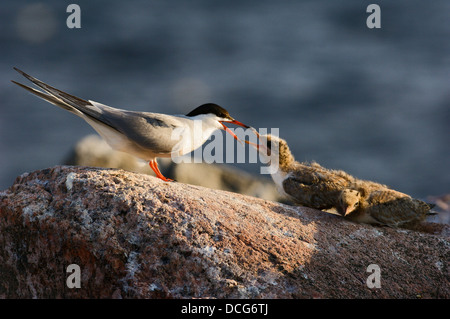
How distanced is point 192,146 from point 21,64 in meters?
11.2

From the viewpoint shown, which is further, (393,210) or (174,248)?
(393,210)

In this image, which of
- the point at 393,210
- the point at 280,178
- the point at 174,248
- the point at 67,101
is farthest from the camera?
the point at 280,178

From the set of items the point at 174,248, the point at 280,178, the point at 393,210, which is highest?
the point at 280,178

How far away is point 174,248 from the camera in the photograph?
3.70 m

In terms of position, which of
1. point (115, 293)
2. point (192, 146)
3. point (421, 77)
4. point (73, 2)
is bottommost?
point (115, 293)

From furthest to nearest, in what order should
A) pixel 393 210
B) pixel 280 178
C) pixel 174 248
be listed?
pixel 280 178, pixel 393 210, pixel 174 248

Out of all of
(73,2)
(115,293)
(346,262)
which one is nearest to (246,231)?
(346,262)

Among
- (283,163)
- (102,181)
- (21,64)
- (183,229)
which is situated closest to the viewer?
(183,229)

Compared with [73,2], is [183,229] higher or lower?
lower

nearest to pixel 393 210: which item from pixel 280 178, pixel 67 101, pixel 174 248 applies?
pixel 280 178

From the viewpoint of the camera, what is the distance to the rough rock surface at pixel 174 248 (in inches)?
142

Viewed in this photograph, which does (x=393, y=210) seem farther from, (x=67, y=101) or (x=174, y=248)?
(x=67, y=101)

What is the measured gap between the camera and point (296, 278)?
145 inches

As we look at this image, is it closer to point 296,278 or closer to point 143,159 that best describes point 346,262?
point 296,278
